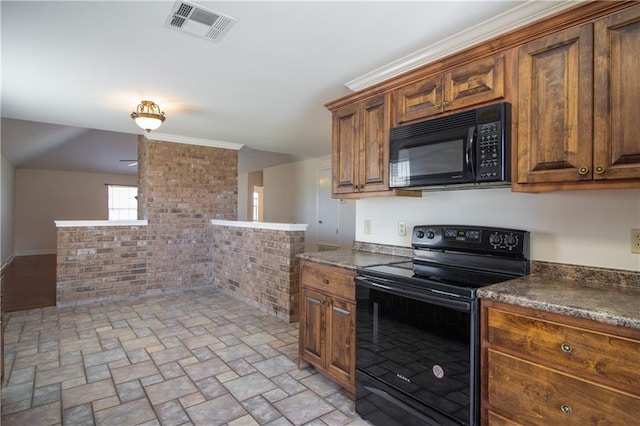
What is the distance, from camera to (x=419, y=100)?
2176mm

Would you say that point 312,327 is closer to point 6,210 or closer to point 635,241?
point 635,241

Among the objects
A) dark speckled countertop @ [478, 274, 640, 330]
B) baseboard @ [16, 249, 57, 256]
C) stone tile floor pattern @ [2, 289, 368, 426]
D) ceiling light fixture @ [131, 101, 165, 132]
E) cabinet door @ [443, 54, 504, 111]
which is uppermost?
ceiling light fixture @ [131, 101, 165, 132]

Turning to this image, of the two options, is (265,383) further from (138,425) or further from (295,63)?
(295,63)

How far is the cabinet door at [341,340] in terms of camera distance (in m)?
2.19

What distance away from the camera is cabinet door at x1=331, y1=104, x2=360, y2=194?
259 centimetres

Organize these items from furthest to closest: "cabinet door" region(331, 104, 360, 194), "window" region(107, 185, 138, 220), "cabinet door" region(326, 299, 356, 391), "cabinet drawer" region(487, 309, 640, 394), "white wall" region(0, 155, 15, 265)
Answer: "window" region(107, 185, 138, 220) < "white wall" region(0, 155, 15, 265) < "cabinet door" region(331, 104, 360, 194) < "cabinet door" region(326, 299, 356, 391) < "cabinet drawer" region(487, 309, 640, 394)

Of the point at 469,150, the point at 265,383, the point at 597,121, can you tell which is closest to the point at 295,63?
the point at 469,150

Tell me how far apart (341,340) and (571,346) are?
132 cm

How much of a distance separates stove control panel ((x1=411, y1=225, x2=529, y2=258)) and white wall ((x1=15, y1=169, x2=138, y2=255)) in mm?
10634

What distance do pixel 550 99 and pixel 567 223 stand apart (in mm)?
659

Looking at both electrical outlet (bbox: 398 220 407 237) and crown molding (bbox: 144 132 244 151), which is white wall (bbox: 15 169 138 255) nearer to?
crown molding (bbox: 144 132 244 151)

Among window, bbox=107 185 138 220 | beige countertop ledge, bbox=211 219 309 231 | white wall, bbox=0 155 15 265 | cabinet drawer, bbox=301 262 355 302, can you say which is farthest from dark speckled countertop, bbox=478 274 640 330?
window, bbox=107 185 138 220

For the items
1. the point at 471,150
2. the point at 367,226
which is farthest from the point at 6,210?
the point at 471,150

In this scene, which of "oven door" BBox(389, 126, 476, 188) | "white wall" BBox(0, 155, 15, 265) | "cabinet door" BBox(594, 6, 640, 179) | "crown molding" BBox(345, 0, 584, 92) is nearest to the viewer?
"cabinet door" BBox(594, 6, 640, 179)
